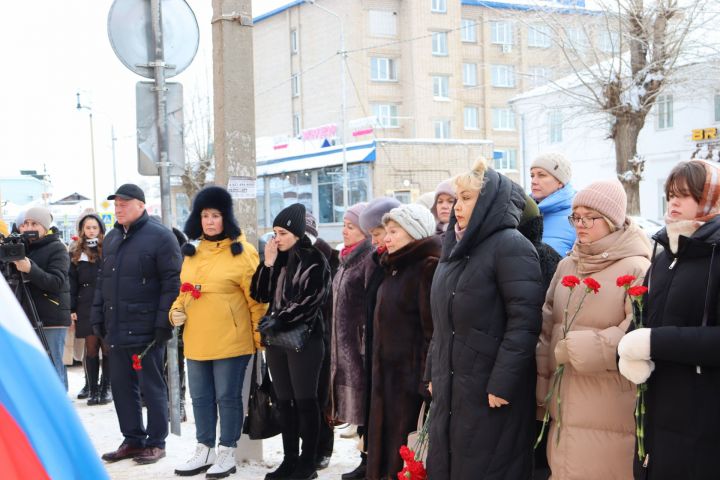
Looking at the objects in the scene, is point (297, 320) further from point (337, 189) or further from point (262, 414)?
point (337, 189)

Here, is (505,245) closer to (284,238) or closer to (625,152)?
(284,238)

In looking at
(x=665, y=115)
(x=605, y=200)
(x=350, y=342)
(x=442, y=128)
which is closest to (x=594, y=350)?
(x=605, y=200)

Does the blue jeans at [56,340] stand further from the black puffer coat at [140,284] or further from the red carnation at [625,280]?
the red carnation at [625,280]

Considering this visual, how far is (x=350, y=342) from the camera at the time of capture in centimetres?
579

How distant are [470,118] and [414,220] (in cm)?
4950

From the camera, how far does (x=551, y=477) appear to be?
396 centimetres

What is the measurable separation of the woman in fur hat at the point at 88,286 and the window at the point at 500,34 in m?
47.7

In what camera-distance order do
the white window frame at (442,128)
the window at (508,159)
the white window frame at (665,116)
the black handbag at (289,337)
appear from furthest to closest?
the window at (508,159)
the white window frame at (442,128)
the white window frame at (665,116)
the black handbag at (289,337)

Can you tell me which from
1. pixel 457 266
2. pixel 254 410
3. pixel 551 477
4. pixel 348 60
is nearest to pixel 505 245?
pixel 457 266

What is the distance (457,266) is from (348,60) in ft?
153

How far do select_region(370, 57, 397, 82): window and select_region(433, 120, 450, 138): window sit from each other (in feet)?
13.0

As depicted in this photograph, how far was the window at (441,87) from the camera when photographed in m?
51.1

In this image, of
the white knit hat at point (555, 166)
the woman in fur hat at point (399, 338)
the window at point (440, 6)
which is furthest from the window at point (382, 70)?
the woman in fur hat at point (399, 338)

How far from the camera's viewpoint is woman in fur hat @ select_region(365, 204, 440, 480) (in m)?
5.09
